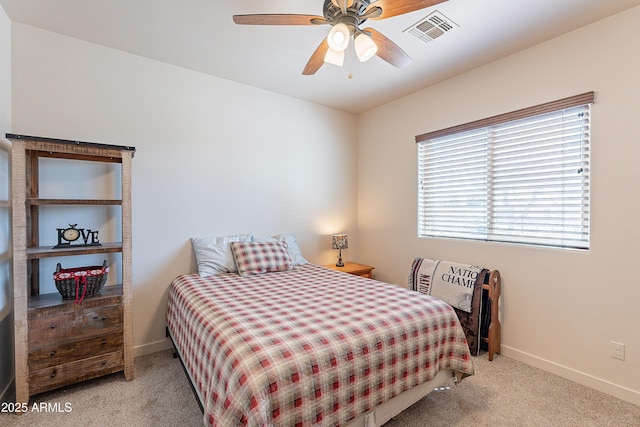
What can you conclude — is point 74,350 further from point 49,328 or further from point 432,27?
point 432,27

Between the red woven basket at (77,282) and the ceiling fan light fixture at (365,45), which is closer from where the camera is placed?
the ceiling fan light fixture at (365,45)

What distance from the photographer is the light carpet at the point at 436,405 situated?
1779 millimetres

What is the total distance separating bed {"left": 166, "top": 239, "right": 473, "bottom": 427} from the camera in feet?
4.00

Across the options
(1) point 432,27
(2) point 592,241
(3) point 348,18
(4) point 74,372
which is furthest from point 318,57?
(4) point 74,372

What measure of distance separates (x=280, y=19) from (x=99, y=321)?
2.34 meters

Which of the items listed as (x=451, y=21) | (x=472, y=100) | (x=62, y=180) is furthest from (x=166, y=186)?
(x=472, y=100)

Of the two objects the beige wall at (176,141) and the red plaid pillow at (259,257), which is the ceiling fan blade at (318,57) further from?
the red plaid pillow at (259,257)

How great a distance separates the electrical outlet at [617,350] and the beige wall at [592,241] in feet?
0.09

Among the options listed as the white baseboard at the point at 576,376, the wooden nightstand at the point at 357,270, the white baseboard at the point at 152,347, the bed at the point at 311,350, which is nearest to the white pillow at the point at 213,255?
the bed at the point at 311,350

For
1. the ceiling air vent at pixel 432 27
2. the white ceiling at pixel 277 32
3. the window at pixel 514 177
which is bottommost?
the window at pixel 514 177

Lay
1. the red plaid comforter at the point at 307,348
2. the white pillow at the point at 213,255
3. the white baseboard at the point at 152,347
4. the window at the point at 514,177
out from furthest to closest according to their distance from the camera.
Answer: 1. the white pillow at the point at 213,255
2. the white baseboard at the point at 152,347
3. the window at the point at 514,177
4. the red plaid comforter at the point at 307,348

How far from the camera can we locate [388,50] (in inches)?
76.4

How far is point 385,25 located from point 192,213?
2.34 meters

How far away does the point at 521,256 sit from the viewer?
2.52 metres
